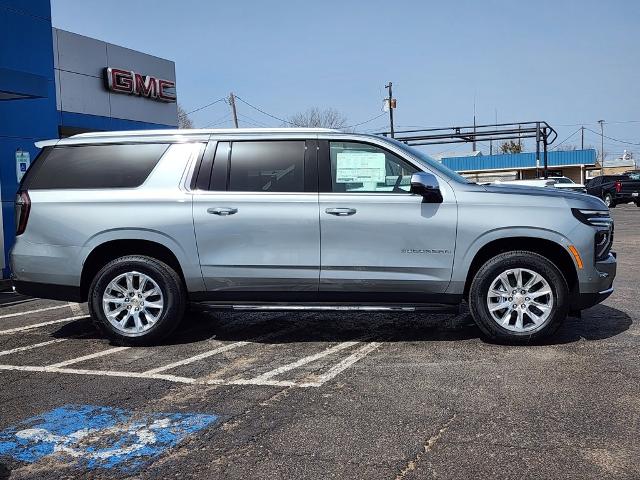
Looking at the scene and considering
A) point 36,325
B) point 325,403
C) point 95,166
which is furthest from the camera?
point 36,325

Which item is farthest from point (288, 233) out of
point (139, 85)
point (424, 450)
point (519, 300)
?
point (139, 85)

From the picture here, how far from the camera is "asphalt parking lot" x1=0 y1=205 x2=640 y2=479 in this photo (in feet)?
10.8

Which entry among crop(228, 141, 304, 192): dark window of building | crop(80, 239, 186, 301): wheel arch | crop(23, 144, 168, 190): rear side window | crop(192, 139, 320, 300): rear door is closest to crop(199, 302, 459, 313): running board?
crop(192, 139, 320, 300): rear door

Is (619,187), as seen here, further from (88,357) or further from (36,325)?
(88,357)

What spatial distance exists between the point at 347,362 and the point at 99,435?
213 cm

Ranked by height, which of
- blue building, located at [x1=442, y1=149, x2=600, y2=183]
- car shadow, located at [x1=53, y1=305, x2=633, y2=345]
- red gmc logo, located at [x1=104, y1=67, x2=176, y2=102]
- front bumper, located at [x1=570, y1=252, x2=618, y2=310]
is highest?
red gmc logo, located at [x1=104, y1=67, x2=176, y2=102]

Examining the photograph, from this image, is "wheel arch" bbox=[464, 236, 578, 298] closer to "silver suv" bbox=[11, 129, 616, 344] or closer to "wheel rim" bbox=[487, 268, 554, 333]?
"silver suv" bbox=[11, 129, 616, 344]

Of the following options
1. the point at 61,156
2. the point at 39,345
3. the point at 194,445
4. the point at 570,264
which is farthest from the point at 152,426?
the point at 570,264

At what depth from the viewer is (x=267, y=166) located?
588 centimetres

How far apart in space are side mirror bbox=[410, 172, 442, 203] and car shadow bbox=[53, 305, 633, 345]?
4.48 ft

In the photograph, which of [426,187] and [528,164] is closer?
[426,187]

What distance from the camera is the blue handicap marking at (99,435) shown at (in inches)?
134

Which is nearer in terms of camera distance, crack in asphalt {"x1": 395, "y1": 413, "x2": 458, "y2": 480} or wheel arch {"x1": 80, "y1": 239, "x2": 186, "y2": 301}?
crack in asphalt {"x1": 395, "y1": 413, "x2": 458, "y2": 480}

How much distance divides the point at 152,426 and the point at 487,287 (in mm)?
3150
